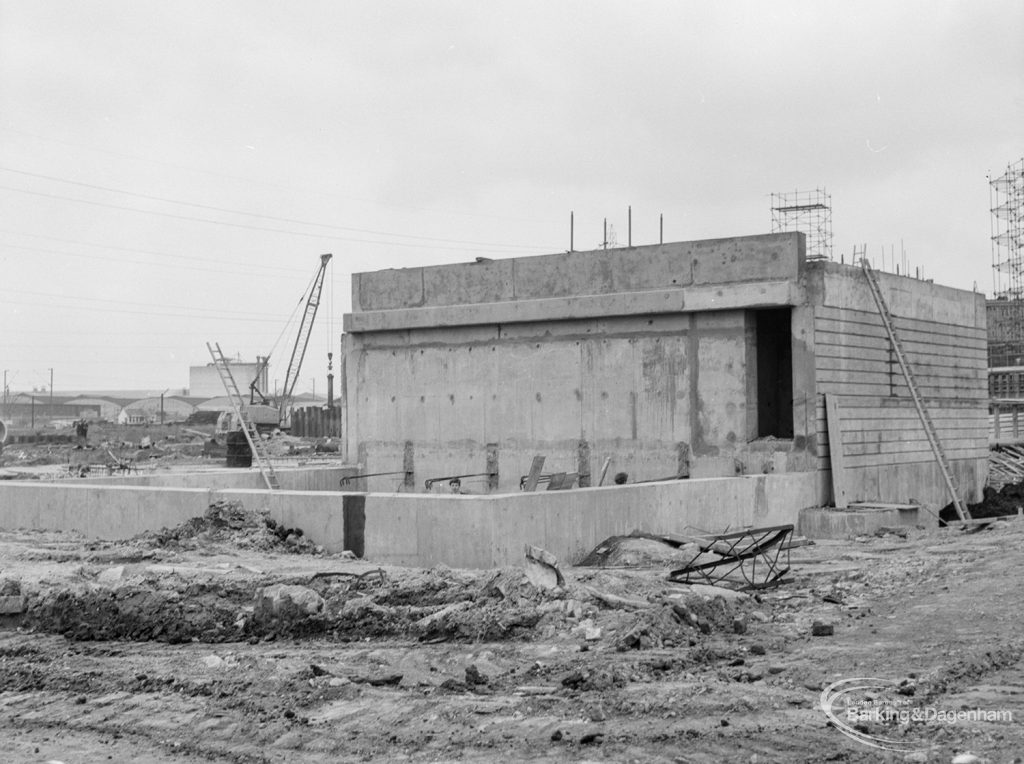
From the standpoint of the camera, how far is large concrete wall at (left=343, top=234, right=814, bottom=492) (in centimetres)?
2011

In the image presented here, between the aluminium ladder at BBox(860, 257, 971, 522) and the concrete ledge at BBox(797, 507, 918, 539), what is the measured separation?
2172 millimetres

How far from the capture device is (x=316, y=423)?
64500mm

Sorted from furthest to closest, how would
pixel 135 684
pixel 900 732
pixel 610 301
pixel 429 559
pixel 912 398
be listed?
pixel 912 398 → pixel 610 301 → pixel 429 559 → pixel 135 684 → pixel 900 732

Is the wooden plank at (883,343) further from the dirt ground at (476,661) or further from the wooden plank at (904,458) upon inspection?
the dirt ground at (476,661)

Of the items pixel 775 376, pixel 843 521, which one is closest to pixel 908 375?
pixel 775 376

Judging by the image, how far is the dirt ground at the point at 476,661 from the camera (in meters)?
6.91

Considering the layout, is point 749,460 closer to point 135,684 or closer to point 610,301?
point 610,301

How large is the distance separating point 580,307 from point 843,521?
18.5 feet

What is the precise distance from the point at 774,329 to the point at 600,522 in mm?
8104

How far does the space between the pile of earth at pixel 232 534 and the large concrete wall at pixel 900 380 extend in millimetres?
8931

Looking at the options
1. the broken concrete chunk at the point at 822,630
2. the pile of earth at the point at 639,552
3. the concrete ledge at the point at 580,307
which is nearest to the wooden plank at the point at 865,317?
the concrete ledge at the point at 580,307

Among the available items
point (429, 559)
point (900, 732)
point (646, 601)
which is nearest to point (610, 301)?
point (429, 559)

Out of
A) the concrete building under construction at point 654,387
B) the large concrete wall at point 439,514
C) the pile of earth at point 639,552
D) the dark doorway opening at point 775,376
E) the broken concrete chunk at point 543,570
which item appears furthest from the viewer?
the dark doorway opening at point 775,376

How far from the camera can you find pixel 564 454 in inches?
851
